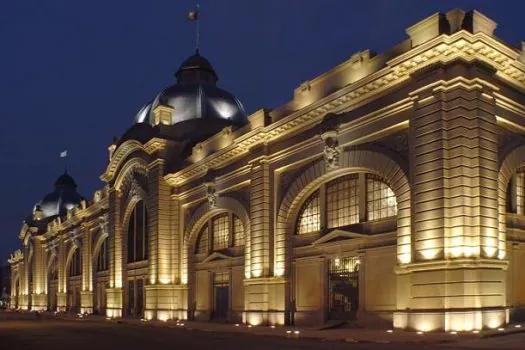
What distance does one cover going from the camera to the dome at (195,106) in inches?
2008

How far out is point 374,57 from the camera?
2822 cm

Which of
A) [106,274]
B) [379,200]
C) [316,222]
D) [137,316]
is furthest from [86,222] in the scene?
[379,200]

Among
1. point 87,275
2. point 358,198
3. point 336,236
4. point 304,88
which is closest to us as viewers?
point 358,198

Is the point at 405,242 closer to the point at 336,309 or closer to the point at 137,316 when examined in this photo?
the point at 336,309

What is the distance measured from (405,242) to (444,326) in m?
3.91

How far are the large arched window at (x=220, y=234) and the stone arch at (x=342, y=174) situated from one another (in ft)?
19.7

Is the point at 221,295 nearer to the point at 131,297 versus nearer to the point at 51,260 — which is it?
the point at 131,297

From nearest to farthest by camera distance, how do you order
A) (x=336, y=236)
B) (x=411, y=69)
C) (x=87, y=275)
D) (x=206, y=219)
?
A: (x=411, y=69), (x=336, y=236), (x=206, y=219), (x=87, y=275)

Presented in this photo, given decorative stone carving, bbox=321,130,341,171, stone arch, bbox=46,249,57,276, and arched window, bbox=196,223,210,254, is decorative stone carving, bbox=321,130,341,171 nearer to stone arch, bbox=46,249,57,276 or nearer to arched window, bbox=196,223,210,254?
arched window, bbox=196,223,210,254

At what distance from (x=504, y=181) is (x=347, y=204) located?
7.62 meters

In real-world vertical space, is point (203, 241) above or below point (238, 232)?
below

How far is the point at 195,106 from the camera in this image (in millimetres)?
54750

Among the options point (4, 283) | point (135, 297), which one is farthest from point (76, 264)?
point (4, 283)

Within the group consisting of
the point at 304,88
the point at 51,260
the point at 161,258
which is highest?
the point at 304,88
